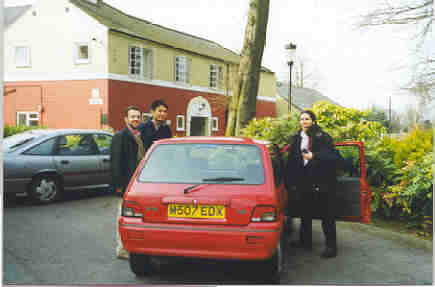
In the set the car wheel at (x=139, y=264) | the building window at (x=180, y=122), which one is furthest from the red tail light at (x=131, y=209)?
the building window at (x=180, y=122)

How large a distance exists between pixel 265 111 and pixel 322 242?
32234 mm

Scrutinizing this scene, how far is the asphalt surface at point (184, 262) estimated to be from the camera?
15.3 ft

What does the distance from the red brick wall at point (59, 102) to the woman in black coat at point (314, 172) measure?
1799 centimetres

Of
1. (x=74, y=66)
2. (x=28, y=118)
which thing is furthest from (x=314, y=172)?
(x=28, y=118)

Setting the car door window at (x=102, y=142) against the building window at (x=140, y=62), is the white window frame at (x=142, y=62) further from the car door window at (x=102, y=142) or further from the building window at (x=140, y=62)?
the car door window at (x=102, y=142)

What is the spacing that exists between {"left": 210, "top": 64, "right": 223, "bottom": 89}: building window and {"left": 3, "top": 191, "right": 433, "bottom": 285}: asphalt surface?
24.8 metres

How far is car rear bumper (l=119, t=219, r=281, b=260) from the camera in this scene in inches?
156

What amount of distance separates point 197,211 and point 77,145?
19.7 feet

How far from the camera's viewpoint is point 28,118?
2341cm

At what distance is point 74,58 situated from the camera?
75.5ft

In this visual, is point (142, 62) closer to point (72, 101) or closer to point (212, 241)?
point (72, 101)

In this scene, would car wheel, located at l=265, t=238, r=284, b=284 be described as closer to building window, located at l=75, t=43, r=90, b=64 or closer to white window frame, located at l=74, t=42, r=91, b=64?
white window frame, located at l=74, t=42, r=91, b=64

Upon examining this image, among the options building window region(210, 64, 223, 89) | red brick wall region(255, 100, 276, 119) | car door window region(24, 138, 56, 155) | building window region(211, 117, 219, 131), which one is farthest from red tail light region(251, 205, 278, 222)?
red brick wall region(255, 100, 276, 119)

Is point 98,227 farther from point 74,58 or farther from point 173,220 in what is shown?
point 74,58
